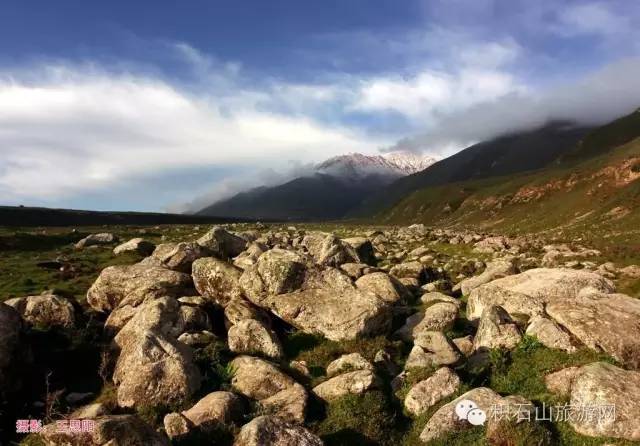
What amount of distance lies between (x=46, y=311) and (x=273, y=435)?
19.3 meters

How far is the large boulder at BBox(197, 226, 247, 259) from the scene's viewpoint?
41969 mm

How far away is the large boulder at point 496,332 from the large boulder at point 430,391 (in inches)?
147

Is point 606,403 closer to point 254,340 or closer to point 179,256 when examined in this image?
point 254,340

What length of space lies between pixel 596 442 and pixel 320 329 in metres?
14.6

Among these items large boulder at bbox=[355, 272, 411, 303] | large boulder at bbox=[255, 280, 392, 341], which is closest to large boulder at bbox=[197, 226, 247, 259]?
large boulder at bbox=[255, 280, 392, 341]

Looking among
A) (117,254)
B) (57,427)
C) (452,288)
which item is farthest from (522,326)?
(117,254)

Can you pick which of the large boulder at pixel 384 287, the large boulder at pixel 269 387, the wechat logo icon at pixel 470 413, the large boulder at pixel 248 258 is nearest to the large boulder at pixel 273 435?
the large boulder at pixel 269 387

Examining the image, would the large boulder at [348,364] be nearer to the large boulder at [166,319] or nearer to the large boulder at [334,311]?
the large boulder at [334,311]

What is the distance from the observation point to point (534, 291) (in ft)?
96.4

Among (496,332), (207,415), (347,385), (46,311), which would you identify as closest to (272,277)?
(347,385)

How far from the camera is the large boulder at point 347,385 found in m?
20.7

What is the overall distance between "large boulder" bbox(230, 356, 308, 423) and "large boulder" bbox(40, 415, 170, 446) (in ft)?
17.2

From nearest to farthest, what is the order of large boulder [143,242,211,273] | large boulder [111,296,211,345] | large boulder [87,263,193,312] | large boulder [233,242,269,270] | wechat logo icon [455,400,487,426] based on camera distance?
wechat logo icon [455,400,487,426]
large boulder [111,296,211,345]
large boulder [87,263,193,312]
large boulder [233,242,269,270]
large boulder [143,242,211,273]

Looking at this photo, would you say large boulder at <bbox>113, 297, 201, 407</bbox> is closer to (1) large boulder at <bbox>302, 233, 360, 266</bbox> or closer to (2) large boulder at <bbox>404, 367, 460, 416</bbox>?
(2) large boulder at <bbox>404, 367, 460, 416</bbox>
